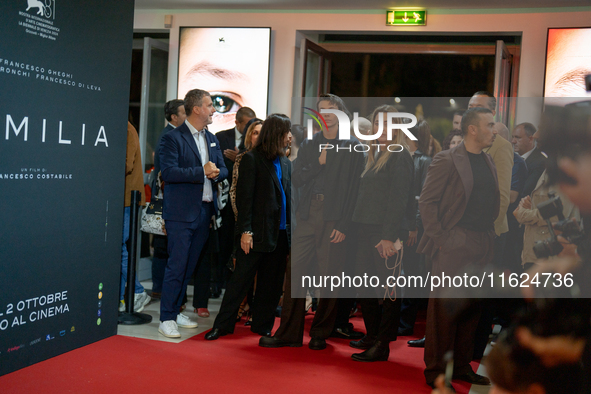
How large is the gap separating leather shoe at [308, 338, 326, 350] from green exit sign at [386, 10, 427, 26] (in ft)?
12.3

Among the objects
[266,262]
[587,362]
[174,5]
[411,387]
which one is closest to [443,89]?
[174,5]

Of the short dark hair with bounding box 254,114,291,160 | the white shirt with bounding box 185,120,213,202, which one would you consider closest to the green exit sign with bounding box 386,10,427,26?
the short dark hair with bounding box 254,114,291,160

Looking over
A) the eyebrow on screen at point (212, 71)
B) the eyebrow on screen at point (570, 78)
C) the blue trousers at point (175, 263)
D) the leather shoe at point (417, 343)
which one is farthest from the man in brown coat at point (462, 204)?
the eyebrow on screen at point (212, 71)

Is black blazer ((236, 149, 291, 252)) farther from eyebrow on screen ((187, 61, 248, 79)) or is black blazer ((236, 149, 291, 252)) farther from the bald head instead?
eyebrow on screen ((187, 61, 248, 79))

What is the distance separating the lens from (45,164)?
9.34ft

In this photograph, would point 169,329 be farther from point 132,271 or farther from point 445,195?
point 445,195

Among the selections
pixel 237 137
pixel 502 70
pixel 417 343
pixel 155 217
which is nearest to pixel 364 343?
pixel 417 343

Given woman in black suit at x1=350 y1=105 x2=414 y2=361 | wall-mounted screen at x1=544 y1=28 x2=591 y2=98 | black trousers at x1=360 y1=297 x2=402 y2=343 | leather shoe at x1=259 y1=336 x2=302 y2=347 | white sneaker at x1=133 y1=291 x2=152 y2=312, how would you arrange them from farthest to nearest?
wall-mounted screen at x1=544 y1=28 x2=591 y2=98 → white sneaker at x1=133 y1=291 x2=152 y2=312 → leather shoe at x1=259 y1=336 x2=302 y2=347 → black trousers at x1=360 y1=297 x2=402 y2=343 → woman in black suit at x1=350 y1=105 x2=414 y2=361

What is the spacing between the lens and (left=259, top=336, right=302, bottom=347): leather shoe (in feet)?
11.2

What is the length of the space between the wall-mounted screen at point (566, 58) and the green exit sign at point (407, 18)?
4.27ft

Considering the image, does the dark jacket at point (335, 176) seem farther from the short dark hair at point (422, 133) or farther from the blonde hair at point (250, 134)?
the blonde hair at point (250, 134)

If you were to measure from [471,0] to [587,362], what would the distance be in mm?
5297

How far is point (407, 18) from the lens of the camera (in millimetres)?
5656

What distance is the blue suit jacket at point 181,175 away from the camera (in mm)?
3429
